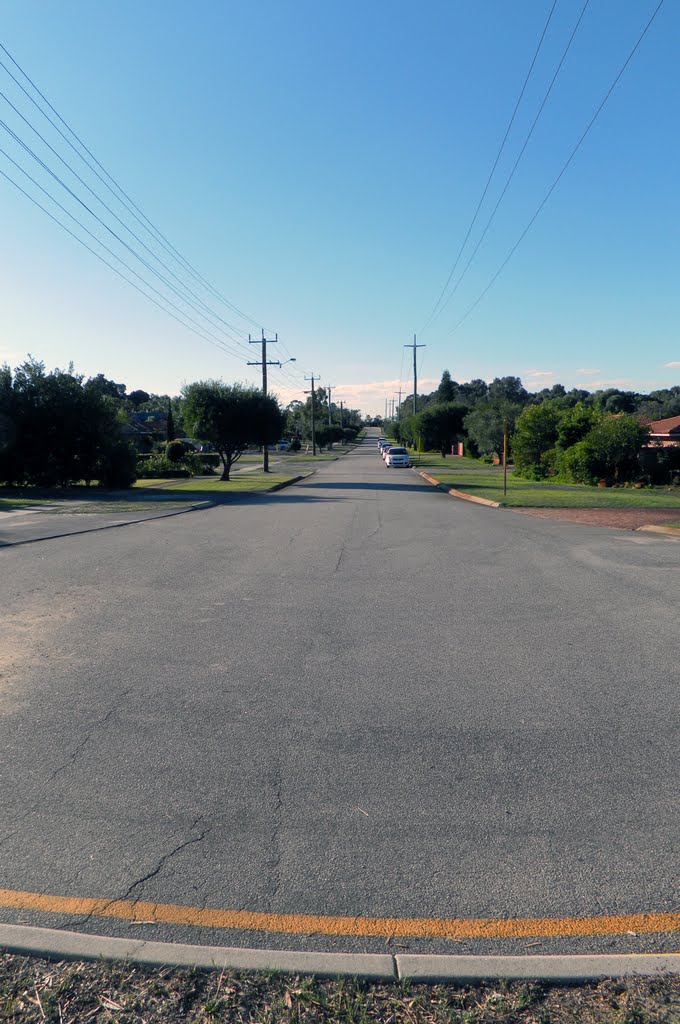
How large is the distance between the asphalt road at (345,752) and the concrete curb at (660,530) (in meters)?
6.94

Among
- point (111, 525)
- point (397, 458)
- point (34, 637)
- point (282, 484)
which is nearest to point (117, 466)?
point (282, 484)

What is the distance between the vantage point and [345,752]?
5.27 meters

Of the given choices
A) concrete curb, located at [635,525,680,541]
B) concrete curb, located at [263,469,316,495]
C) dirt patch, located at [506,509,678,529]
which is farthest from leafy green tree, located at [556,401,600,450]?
concrete curb, located at [635,525,680,541]

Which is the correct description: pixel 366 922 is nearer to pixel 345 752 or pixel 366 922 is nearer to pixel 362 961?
pixel 362 961

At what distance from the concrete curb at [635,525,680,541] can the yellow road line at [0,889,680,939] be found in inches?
620

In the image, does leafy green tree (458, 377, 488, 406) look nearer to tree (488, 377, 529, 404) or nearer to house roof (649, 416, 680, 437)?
tree (488, 377, 529, 404)

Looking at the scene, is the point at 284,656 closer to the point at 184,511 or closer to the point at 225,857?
the point at 225,857

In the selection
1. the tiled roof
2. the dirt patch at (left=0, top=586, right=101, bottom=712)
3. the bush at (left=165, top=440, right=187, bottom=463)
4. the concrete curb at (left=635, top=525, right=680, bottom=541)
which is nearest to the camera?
the dirt patch at (left=0, top=586, right=101, bottom=712)

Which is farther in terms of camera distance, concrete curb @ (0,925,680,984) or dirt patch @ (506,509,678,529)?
dirt patch @ (506,509,678,529)

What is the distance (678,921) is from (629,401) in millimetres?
123277

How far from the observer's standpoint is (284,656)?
7.66 m

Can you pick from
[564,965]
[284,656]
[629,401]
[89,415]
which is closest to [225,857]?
[564,965]

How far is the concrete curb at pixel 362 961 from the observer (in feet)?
10.0

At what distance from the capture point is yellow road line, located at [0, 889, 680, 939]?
132 inches
